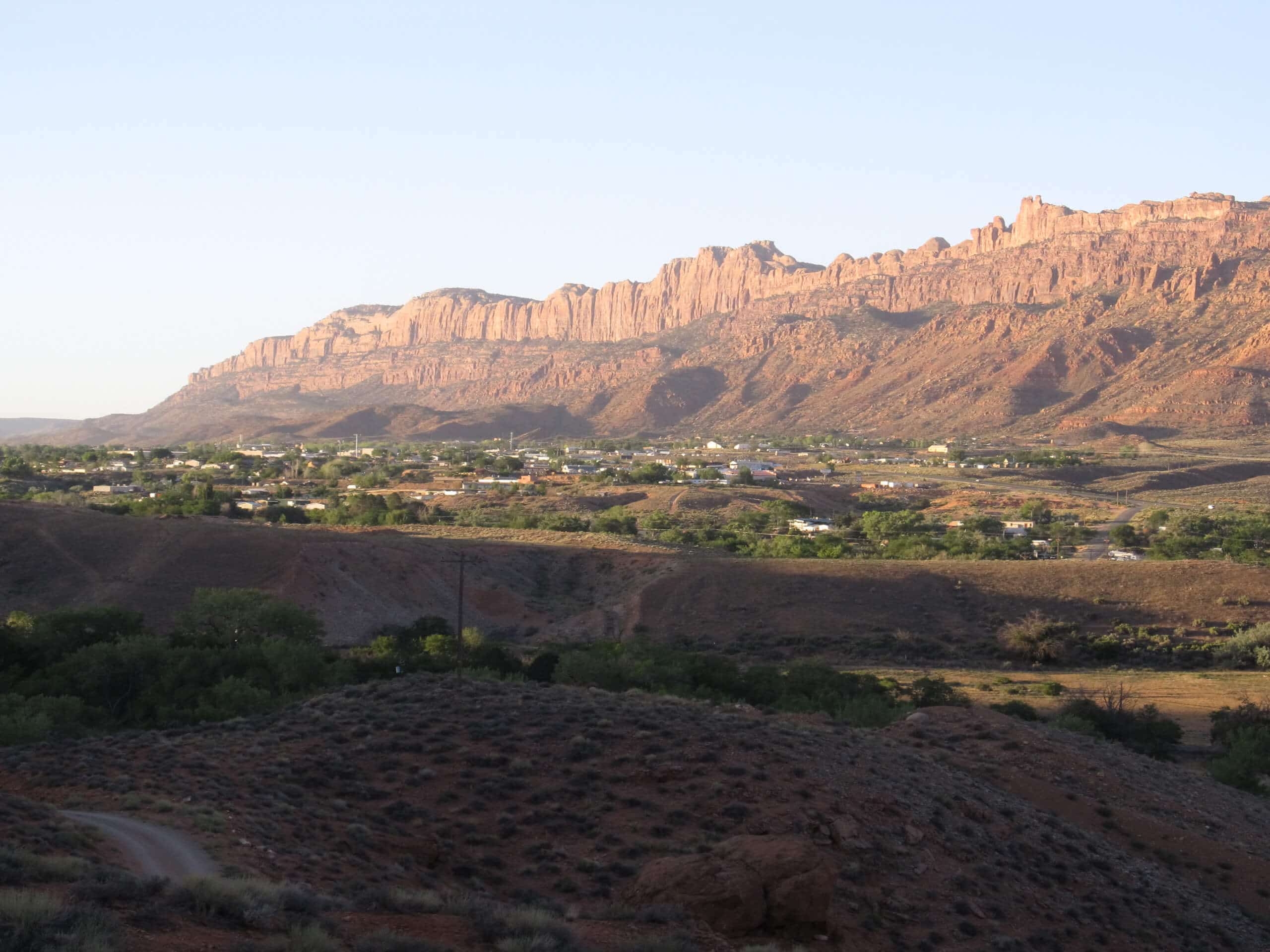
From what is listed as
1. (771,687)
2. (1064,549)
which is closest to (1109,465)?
(1064,549)

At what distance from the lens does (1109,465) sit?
115 m

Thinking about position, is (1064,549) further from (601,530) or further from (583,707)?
(583,707)

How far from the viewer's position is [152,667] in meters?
28.7

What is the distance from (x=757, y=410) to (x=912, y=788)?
571 feet

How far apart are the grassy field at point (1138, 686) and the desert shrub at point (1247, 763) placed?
7.56ft

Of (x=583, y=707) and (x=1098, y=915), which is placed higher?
(x=583, y=707)

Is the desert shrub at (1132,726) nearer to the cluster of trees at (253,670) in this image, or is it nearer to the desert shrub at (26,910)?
the cluster of trees at (253,670)

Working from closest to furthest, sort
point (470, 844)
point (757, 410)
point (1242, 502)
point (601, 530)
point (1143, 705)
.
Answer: point (470, 844), point (1143, 705), point (601, 530), point (1242, 502), point (757, 410)

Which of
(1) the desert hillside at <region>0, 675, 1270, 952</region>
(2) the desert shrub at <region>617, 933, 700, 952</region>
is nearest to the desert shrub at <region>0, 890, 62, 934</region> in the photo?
(1) the desert hillside at <region>0, 675, 1270, 952</region>

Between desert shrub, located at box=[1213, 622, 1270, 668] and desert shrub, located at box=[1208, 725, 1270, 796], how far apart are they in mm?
14276

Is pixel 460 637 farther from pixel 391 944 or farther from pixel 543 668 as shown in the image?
pixel 391 944

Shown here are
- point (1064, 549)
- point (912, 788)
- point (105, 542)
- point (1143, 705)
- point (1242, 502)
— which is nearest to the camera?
point (912, 788)

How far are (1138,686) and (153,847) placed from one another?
33.9 metres

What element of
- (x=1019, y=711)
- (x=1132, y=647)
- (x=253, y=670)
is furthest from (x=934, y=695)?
(x=253, y=670)
